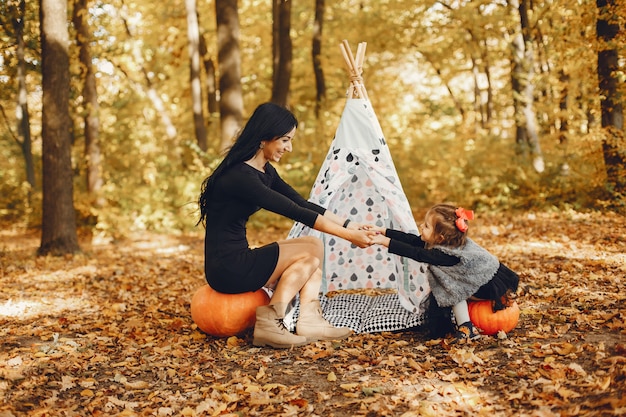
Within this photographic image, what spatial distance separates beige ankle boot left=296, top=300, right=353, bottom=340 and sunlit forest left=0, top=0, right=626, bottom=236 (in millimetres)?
3066

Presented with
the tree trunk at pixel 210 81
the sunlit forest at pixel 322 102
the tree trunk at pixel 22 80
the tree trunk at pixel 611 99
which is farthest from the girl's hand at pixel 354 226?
the tree trunk at pixel 210 81

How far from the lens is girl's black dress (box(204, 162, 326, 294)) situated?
413 centimetres

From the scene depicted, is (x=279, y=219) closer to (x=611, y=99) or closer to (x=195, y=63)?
(x=195, y=63)

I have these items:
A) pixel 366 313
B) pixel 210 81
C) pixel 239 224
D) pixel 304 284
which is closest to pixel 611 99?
pixel 366 313

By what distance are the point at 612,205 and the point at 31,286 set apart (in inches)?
337

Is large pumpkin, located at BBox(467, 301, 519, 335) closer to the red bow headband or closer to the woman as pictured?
the red bow headband

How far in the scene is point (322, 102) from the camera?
15609 millimetres

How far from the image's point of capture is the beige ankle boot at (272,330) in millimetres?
4219

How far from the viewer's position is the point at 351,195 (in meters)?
5.73

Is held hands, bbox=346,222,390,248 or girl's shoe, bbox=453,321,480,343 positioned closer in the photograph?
girl's shoe, bbox=453,321,480,343

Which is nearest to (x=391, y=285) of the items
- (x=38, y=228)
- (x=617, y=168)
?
(x=617, y=168)

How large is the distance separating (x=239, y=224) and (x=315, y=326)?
955 millimetres

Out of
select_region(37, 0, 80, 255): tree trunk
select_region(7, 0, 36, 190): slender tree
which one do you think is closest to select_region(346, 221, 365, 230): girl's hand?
select_region(37, 0, 80, 255): tree trunk

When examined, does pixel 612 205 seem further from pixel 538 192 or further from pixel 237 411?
pixel 237 411
